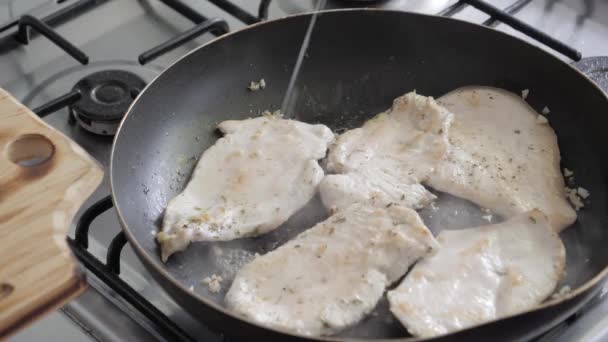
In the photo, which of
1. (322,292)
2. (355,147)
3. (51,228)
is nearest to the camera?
(51,228)

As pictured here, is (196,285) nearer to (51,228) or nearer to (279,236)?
(279,236)

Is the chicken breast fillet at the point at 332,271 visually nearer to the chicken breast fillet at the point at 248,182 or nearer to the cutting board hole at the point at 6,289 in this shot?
the chicken breast fillet at the point at 248,182

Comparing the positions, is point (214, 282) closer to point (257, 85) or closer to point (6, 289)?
point (6, 289)

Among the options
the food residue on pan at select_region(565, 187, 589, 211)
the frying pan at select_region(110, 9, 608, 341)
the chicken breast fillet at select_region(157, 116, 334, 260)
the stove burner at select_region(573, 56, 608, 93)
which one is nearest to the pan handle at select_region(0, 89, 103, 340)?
the frying pan at select_region(110, 9, 608, 341)

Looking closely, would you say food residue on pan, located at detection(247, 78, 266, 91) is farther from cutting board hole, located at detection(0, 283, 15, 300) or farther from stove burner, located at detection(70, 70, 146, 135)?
cutting board hole, located at detection(0, 283, 15, 300)

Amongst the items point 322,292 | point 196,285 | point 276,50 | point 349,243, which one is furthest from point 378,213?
point 276,50
